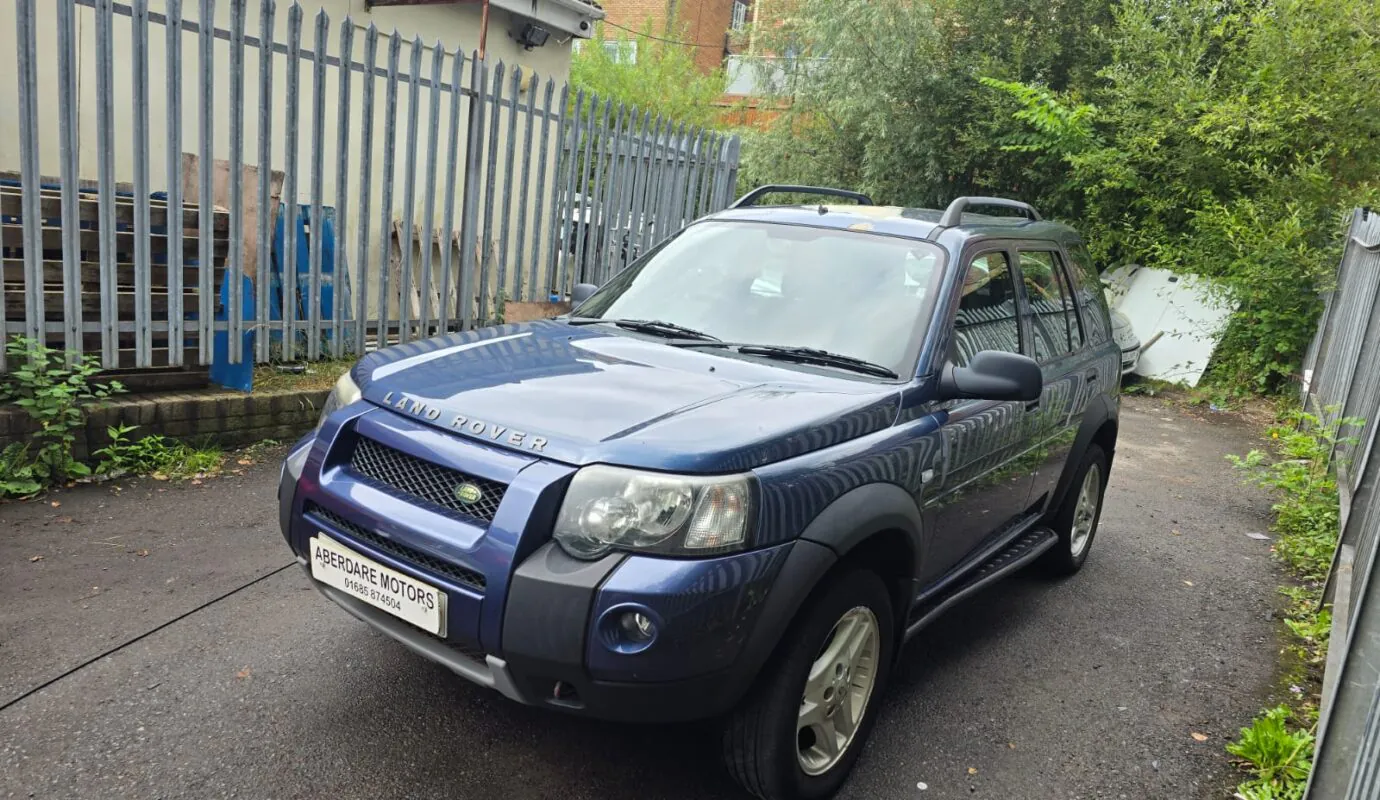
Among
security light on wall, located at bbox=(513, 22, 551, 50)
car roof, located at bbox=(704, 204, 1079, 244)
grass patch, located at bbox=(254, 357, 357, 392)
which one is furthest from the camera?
security light on wall, located at bbox=(513, 22, 551, 50)

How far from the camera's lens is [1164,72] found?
39.8 feet

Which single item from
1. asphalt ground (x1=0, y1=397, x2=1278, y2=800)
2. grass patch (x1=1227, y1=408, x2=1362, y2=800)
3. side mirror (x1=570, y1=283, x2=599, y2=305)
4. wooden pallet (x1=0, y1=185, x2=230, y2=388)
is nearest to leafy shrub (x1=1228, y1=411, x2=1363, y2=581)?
grass patch (x1=1227, y1=408, x2=1362, y2=800)

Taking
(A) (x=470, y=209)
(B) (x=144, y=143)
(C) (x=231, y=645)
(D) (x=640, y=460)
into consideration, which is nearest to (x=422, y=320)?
(A) (x=470, y=209)

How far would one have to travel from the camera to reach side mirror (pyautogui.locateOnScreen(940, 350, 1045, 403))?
301 cm

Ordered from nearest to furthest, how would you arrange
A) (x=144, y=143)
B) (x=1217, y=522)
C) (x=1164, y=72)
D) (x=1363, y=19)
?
(x=144, y=143)
(x=1217, y=522)
(x=1363, y=19)
(x=1164, y=72)

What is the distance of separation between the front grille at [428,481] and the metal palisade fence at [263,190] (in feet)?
10.3

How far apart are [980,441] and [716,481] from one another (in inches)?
57.9

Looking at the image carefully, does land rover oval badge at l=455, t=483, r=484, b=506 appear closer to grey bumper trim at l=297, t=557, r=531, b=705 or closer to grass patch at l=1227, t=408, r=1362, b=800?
grey bumper trim at l=297, t=557, r=531, b=705

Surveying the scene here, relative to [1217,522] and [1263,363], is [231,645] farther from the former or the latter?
[1263,363]

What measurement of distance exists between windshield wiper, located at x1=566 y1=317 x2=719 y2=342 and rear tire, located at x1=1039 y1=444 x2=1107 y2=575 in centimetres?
225

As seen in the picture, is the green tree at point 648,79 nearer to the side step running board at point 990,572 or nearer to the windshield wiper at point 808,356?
the side step running board at point 990,572

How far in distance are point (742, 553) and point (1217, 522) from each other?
5417 millimetres

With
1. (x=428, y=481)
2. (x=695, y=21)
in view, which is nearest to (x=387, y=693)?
(x=428, y=481)

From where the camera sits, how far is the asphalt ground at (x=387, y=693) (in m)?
2.76
